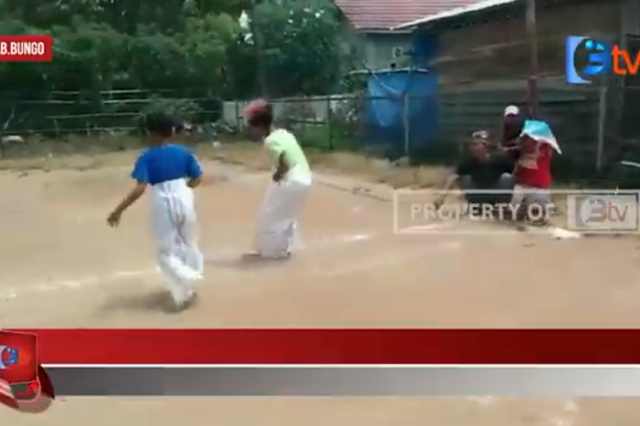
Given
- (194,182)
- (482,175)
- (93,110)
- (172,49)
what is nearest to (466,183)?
(482,175)

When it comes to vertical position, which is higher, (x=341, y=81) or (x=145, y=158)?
(x=341, y=81)

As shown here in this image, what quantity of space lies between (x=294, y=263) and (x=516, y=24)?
0.87m

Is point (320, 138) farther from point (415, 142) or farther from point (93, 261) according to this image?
point (93, 261)

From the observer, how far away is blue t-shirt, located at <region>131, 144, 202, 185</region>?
1.82m

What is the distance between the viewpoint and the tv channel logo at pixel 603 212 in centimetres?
180

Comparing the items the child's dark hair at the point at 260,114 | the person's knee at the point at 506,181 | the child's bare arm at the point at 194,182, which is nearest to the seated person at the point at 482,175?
the person's knee at the point at 506,181

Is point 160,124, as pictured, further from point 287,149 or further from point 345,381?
point 345,381

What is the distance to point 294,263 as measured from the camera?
74.4 inches

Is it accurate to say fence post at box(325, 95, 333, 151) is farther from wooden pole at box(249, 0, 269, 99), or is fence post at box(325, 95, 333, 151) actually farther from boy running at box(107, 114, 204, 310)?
boy running at box(107, 114, 204, 310)

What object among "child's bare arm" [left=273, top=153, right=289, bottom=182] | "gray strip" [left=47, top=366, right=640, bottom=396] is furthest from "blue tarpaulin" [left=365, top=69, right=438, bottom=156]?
"gray strip" [left=47, top=366, right=640, bottom=396]

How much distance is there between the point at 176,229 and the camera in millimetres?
1876

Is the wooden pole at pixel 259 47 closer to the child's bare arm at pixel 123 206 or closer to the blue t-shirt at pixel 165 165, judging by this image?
the blue t-shirt at pixel 165 165

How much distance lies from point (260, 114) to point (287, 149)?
0.37 feet

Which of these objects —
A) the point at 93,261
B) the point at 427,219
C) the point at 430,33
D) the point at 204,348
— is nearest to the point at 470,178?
the point at 427,219
